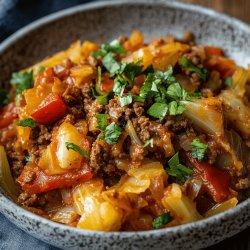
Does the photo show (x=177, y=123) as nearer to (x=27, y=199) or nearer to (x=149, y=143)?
(x=149, y=143)

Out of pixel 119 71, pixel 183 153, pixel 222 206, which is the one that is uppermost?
pixel 119 71

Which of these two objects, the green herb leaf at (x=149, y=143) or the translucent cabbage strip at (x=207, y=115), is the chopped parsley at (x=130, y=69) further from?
the green herb leaf at (x=149, y=143)

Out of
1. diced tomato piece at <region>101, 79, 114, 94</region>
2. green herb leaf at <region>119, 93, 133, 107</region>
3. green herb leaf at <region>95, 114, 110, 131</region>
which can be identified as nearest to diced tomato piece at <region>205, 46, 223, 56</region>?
diced tomato piece at <region>101, 79, 114, 94</region>

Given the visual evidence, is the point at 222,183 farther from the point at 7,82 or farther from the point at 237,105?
the point at 7,82

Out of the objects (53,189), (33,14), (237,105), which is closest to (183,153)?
(237,105)

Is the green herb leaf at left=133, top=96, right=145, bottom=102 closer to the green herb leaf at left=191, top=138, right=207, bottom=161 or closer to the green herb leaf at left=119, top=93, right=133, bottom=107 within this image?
the green herb leaf at left=119, top=93, right=133, bottom=107

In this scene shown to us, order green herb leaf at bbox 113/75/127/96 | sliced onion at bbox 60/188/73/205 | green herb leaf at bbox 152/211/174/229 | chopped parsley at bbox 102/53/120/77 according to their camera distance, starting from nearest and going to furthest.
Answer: green herb leaf at bbox 152/211/174/229 → sliced onion at bbox 60/188/73/205 → green herb leaf at bbox 113/75/127/96 → chopped parsley at bbox 102/53/120/77
